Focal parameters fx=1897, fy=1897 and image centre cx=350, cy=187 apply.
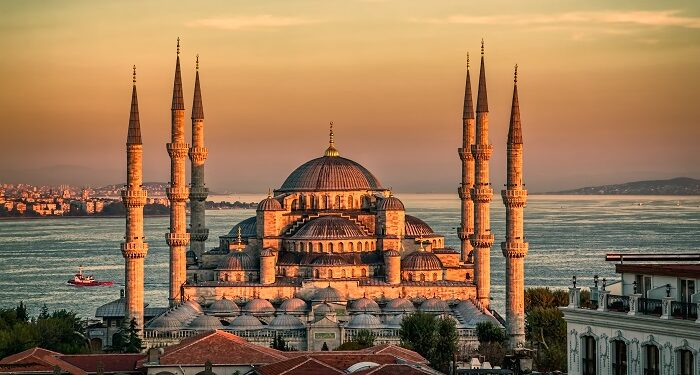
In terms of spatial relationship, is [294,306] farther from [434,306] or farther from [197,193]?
[197,193]

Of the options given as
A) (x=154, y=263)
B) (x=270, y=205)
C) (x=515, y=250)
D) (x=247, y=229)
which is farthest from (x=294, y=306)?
(x=154, y=263)

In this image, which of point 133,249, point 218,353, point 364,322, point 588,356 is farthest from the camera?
point 133,249

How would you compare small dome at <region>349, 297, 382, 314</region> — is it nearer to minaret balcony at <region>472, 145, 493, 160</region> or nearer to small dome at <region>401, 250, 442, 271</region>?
small dome at <region>401, 250, 442, 271</region>

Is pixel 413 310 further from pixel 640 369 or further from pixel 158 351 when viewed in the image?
pixel 640 369

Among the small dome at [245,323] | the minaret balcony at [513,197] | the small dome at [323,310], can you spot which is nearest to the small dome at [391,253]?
the small dome at [323,310]

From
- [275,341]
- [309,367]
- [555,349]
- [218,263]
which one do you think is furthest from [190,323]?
[309,367]

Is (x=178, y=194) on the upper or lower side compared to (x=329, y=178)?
→ lower

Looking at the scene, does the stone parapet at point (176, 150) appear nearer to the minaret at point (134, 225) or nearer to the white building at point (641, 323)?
the minaret at point (134, 225)

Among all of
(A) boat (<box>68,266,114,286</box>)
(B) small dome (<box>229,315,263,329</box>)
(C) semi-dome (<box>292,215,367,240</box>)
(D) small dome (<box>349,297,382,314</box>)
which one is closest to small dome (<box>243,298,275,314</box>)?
(B) small dome (<box>229,315,263,329</box>)
